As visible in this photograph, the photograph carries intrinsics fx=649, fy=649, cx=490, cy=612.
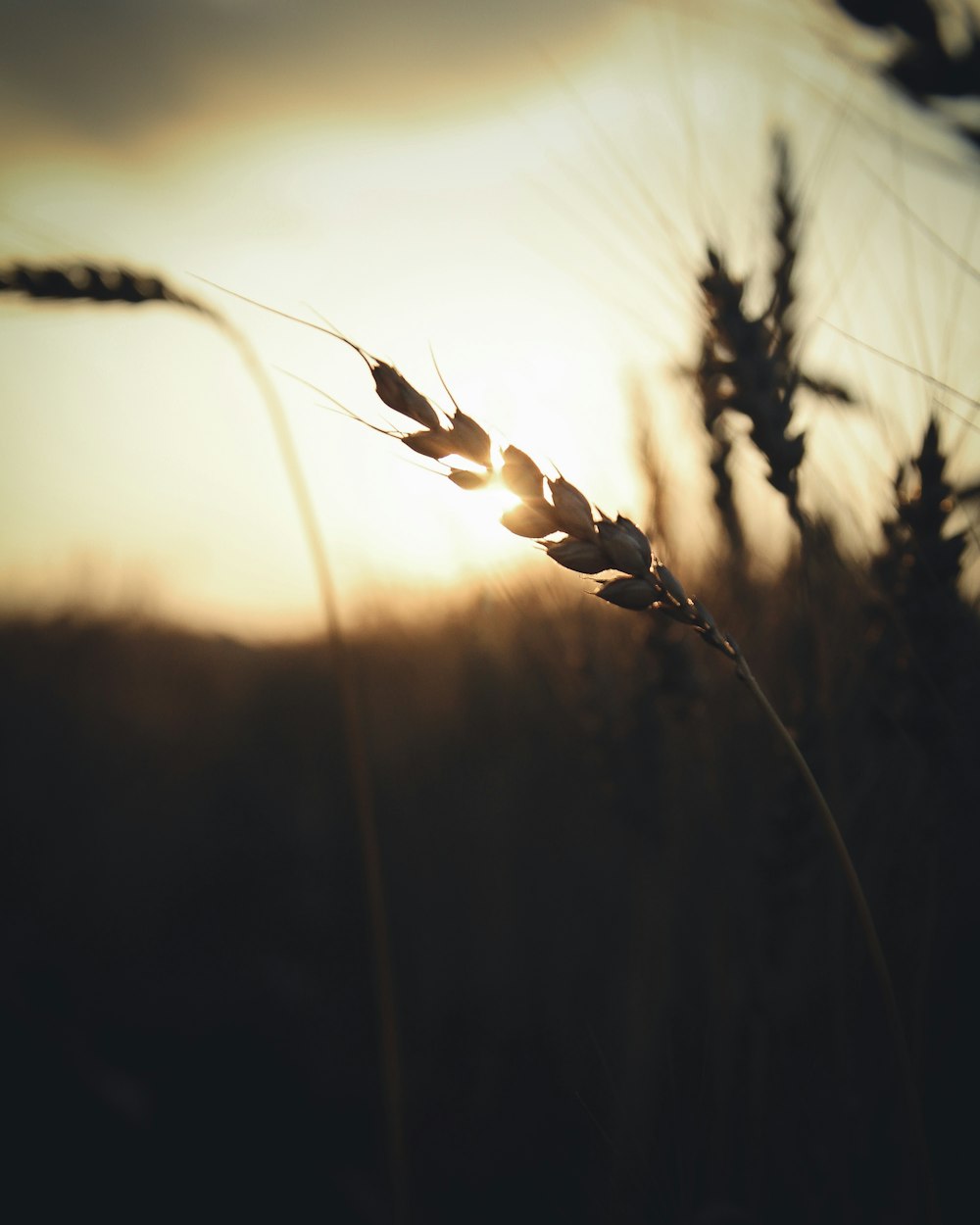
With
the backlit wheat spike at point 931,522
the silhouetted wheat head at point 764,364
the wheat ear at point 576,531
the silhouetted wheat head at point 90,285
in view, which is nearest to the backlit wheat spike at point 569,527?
the wheat ear at point 576,531

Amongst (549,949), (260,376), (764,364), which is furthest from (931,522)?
(549,949)

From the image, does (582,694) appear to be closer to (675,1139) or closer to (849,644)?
(849,644)

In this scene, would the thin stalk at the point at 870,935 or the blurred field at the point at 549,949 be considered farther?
the blurred field at the point at 549,949

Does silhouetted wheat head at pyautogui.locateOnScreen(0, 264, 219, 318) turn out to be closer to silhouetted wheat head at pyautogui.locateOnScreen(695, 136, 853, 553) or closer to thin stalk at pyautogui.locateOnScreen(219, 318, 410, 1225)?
thin stalk at pyautogui.locateOnScreen(219, 318, 410, 1225)

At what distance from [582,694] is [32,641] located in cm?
238

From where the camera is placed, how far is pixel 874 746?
937 mm

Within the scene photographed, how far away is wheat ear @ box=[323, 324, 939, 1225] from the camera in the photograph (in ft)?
1.19

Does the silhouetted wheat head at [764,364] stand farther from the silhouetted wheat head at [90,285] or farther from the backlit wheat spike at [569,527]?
the silhouetted wheat head at [90,285]

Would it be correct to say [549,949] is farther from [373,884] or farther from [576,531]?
[576,531]

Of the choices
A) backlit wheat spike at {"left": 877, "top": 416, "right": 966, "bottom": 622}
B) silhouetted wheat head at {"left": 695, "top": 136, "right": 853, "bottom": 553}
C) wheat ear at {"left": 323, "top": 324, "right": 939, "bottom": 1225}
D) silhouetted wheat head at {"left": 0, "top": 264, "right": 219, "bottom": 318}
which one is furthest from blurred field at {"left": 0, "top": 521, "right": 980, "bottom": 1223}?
silhouetted wheat head at {"left": 0, "top": 264, "right": 219, "bottom": 318}

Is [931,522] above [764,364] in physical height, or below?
below

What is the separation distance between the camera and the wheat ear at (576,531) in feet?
1.19

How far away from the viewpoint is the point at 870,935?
1.22 ft

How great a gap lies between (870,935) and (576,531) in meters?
0.29
